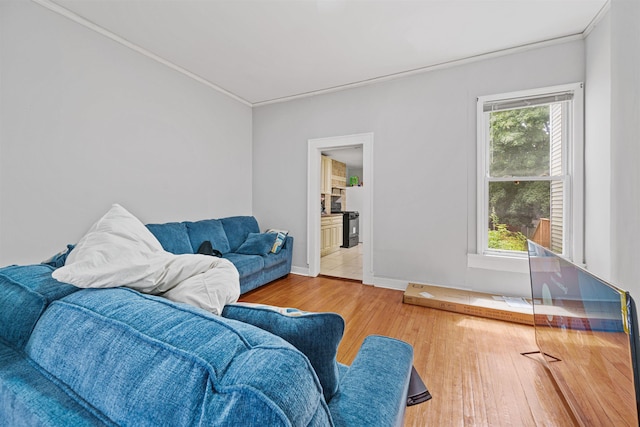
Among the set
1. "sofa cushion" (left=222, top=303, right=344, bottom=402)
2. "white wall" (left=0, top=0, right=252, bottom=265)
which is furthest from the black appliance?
"sofa cushion" (left=222, top=303, right=344, bottom=402)

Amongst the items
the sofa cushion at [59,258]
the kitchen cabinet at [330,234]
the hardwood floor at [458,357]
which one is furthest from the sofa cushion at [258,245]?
the kitchen cabinet at [330,234]

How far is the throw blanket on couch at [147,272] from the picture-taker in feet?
2.60

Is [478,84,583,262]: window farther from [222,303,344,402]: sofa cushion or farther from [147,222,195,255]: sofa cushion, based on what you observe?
[147,222,195,255]: sofa cushion

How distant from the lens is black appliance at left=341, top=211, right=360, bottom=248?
7.16 m

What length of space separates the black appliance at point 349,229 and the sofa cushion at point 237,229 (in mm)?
3414

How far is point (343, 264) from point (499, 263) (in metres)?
2.67

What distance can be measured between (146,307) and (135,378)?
0.18 metres

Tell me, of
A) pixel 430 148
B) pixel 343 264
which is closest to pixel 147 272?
pixel 430 148

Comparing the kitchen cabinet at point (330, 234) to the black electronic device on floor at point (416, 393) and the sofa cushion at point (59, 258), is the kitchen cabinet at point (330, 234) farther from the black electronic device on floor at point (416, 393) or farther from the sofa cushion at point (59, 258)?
the black electronic device on floor at point (416, 393)

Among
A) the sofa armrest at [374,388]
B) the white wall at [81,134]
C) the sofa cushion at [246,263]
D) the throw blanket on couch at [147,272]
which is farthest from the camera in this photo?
the sofa cushion at [246,263]

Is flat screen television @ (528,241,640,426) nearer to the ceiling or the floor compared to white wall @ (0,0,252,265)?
nearer to the floor

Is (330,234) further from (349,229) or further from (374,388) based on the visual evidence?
(374,388)

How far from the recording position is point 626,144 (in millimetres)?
1389

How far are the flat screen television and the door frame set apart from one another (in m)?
2.05
